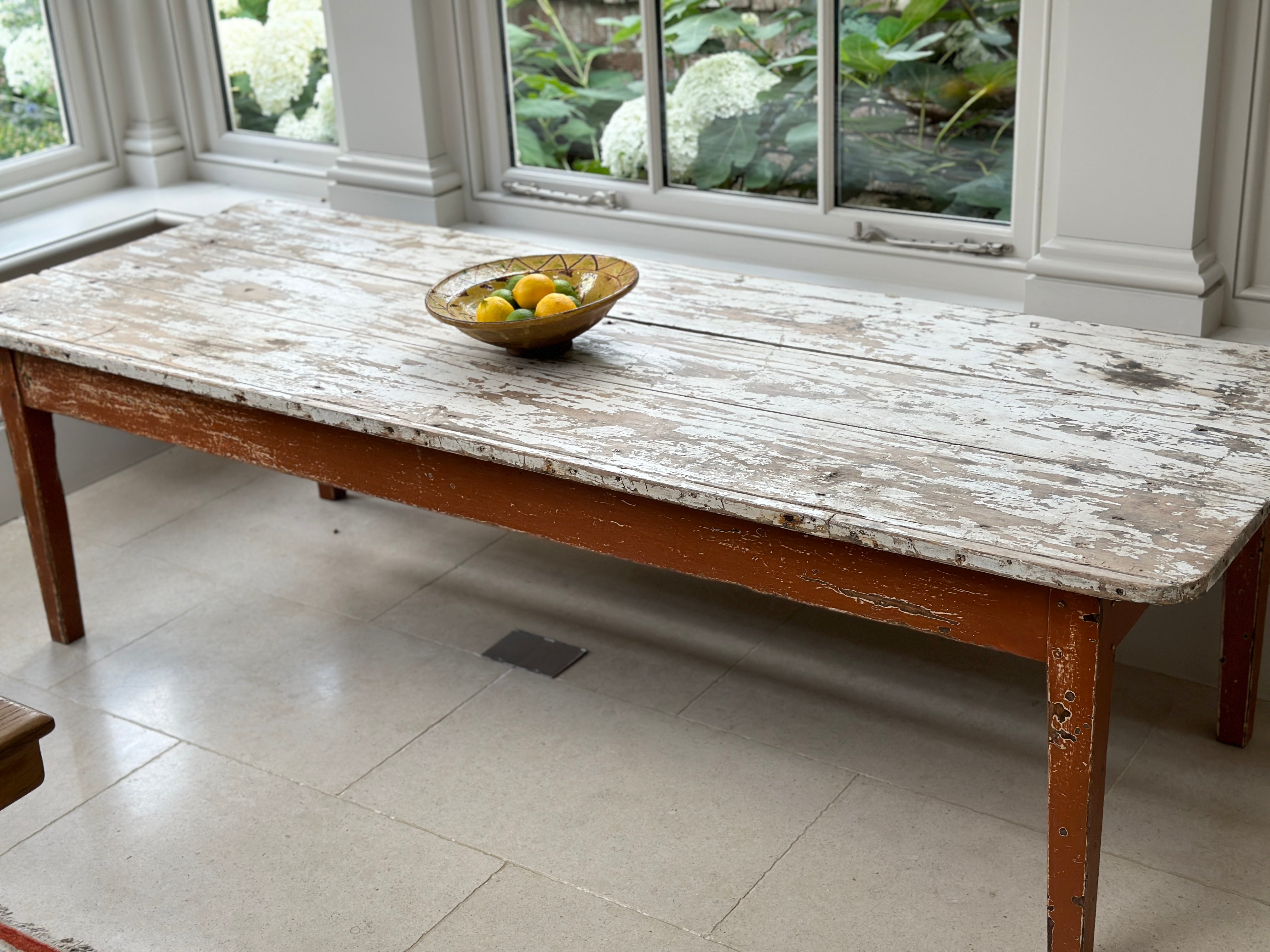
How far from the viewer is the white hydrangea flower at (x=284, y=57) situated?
3.73m

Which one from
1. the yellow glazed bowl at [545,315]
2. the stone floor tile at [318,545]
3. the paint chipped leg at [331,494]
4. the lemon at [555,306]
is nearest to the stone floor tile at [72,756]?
the stone floor tile at [318,545]

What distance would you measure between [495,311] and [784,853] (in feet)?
3.34

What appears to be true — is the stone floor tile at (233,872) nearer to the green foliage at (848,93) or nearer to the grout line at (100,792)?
the grout line at (100,792)

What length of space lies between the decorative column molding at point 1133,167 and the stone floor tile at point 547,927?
139 cm

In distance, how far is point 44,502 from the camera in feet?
9.15

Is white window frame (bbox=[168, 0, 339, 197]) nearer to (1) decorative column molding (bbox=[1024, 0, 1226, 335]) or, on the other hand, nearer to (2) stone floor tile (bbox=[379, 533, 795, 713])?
(2) stone floor tile (bbox=[379, 533, 795, 713])

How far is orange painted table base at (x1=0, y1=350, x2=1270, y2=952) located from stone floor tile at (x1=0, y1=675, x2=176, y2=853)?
383 millimetres

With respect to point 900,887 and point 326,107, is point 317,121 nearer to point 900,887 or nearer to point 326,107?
point 326,107

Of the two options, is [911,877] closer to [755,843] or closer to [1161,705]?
[755,843]

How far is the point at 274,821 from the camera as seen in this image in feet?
7.70

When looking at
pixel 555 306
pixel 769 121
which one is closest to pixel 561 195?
pixel 769 121

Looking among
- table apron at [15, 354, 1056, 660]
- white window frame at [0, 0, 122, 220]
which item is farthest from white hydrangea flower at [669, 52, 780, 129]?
white window frame at [0, 0, 122, 220]

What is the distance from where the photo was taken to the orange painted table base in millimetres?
1708

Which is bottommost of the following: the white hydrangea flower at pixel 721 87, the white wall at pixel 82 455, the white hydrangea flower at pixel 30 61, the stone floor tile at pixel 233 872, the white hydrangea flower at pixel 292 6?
the stone floor tile at pixel 233 872
